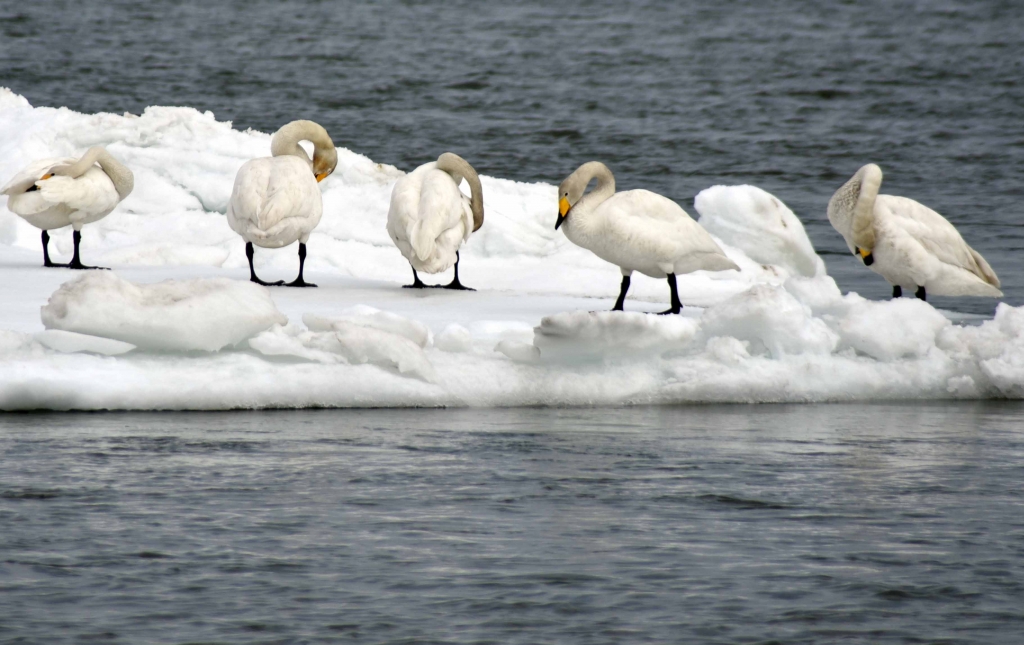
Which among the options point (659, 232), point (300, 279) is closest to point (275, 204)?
point (300, 279)

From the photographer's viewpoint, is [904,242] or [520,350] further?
[904,242]

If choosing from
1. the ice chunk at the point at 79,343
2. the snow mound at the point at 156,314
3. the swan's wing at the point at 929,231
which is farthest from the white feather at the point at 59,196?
the swan's wing at the point at 929,231

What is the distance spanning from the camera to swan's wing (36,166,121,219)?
11.2 meters

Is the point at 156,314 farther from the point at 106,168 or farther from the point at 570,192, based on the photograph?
the point at 106,168

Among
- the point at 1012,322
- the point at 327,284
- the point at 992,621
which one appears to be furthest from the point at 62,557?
the point at 327,284

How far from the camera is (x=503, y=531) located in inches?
211

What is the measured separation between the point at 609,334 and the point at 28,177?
5348 mm

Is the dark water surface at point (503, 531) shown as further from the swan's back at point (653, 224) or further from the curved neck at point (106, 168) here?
the curved neck at point (106, 168)

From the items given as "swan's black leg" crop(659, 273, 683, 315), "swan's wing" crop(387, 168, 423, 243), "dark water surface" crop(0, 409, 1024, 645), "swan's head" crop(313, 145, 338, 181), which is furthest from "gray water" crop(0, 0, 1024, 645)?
"swan's head" crop(313, 145, 338, 181)

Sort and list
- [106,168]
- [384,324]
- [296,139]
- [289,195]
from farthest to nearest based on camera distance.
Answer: [296,139]
[106,168]
[289,195]
[384,324]

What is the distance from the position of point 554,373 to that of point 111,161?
5051mm

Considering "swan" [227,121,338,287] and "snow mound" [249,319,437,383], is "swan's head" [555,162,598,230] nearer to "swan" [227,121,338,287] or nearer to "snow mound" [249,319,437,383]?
"snow mound" [249,319,437,383]

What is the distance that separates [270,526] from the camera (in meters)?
5.38

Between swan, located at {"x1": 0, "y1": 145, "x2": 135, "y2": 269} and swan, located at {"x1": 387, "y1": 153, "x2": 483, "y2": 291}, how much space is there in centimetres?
238
